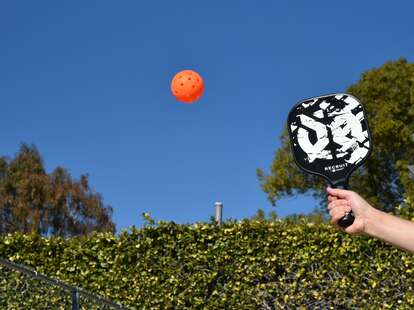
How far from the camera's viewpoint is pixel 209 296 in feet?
30.7

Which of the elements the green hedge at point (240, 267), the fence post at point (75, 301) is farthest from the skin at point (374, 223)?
the green hedge at point (240, 267)

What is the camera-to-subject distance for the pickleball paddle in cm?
311

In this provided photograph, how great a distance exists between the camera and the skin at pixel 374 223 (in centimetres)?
254

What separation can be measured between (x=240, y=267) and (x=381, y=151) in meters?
14.7

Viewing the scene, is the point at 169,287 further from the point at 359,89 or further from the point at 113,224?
the point at 113,224

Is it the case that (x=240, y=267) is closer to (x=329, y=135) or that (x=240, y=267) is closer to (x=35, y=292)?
(x=35, y=292)

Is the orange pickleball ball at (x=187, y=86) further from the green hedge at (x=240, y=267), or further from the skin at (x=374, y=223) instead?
the skin at (x=374, y=223)

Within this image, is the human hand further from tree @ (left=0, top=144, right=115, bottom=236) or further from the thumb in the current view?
tree @ (left=0, top=144, right=115, bottom=236)

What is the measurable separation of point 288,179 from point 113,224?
11.0 m

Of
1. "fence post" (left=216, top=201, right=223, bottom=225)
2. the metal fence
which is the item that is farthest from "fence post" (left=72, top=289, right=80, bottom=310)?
"fence post" (left=216, top=201, right=223, bottom=225)

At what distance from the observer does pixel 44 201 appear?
100 feet

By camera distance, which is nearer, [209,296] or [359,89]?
[209,296]

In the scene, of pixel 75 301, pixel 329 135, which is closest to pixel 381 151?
pixel 75 301

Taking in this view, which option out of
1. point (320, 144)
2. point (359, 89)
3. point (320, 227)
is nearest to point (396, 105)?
point (359, 89)
